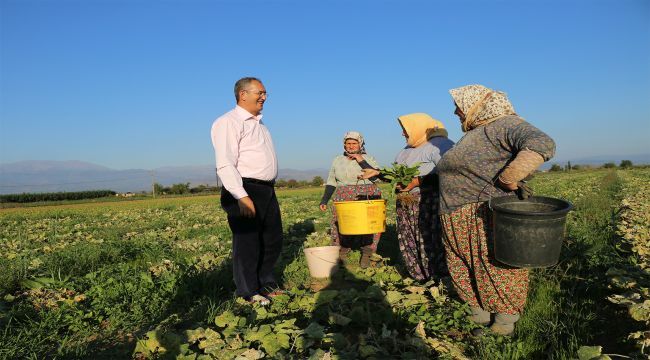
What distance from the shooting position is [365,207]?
420cm

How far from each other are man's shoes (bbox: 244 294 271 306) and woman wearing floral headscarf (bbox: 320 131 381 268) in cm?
182

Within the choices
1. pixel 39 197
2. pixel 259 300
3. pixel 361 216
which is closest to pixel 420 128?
pixel 361 216

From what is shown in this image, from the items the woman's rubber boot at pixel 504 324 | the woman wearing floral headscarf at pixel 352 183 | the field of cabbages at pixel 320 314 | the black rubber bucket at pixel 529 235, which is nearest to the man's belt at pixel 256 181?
the field of cabbages at pixel 320 314

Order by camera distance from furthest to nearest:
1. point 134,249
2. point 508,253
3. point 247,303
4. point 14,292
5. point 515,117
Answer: point 134,249
point 14,292
point 247,303
point 515,117
point 508,253

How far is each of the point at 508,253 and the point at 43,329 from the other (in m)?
3.69

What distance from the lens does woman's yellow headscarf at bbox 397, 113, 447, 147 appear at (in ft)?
14.2

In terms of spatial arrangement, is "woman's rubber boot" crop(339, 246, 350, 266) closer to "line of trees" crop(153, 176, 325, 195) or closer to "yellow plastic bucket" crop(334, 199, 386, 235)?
"yellow plastic bucket" crop(334, 199, 386, 235)

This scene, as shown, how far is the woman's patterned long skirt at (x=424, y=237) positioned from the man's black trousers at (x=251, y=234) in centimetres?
134

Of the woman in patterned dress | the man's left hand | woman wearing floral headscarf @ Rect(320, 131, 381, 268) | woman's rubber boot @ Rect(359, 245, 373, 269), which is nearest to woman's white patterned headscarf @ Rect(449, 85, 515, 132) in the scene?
the man's left hand

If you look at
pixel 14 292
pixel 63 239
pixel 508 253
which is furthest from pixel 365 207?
pixel 63 239

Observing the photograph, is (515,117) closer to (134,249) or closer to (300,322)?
(300,322)

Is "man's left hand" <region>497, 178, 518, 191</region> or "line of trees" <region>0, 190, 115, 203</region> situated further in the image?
"line of trees" <region>0, 190, 115, 203</region>

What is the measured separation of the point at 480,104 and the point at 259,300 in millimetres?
2445

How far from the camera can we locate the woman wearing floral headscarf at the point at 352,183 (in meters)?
5.30
